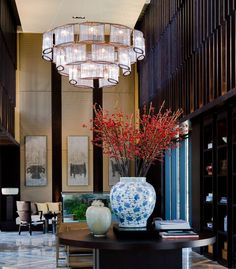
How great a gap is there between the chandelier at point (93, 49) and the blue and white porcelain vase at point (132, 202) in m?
6.86

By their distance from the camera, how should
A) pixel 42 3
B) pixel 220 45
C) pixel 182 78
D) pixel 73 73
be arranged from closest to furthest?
pixel 220 45 < pixel 182 78 < pixel 73 73 < pixel 42 3

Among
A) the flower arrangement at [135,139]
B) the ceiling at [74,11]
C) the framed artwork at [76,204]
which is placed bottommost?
the framed artwork at [76,204]

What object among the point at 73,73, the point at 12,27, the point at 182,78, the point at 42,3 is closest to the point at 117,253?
the point at 182,78

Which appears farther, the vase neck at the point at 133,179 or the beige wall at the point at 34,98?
the beige wall at the point at 34,98

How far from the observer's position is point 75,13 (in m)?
15.4

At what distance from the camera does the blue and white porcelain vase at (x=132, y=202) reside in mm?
4152

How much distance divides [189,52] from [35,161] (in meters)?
8.19

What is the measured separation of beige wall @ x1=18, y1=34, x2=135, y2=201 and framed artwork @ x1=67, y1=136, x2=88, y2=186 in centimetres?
13

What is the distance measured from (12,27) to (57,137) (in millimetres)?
3605

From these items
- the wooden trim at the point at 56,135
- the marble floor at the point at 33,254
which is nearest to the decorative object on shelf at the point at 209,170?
the marble floor at the point at 33,254

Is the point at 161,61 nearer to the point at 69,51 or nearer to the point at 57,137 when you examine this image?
the point at 69,51

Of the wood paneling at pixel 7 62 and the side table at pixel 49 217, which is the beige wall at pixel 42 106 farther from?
the side table at pixel 49 217

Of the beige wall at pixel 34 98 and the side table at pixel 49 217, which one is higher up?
the beige wall at pixel 34 98

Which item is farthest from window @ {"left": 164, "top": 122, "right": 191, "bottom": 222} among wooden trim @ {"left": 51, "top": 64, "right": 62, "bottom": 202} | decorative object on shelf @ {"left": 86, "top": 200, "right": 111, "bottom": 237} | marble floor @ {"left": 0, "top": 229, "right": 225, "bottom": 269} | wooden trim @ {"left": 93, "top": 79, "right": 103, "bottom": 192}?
decorative object on shelf @ {"left": 86, "top": 200, "right": 111, "bottom": 237}
